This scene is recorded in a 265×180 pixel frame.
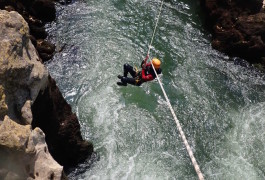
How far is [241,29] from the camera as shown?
1762 centimetres

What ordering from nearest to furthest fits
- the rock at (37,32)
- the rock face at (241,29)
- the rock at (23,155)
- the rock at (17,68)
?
the rock at (23,155) < the rock at (17,68) < the rock at (37,32) < the rock face at (241,29)

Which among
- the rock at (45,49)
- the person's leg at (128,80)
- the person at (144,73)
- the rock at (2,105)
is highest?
the rock at (2,105)

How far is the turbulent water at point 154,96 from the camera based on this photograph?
11703mm

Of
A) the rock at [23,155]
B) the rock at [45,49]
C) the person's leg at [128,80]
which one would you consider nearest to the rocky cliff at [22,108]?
the rock at [23,155]

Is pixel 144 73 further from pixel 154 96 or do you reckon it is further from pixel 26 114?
pixel 26 114

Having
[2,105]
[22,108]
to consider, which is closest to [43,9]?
[22,108]

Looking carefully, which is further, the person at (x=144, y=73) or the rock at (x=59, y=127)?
the person at (x=144, y=73)

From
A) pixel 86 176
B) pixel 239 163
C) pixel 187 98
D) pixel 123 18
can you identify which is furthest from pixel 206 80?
pixel 86 176

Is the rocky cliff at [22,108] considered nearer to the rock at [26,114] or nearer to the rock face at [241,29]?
the rock at [26,114]

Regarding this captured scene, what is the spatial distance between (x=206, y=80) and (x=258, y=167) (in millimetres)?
4886

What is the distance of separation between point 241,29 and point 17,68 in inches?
571

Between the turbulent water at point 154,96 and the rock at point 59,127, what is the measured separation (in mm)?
624

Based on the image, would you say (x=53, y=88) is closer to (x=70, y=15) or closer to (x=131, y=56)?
(x=131, y=56)

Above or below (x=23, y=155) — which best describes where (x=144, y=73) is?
below
